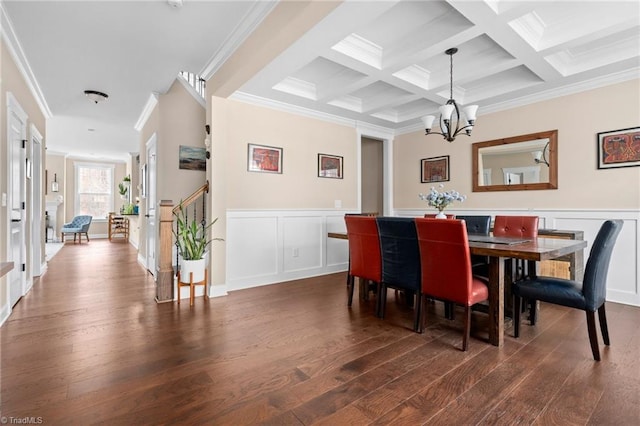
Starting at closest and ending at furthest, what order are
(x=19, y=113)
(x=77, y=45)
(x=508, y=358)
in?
(x=508, y=358) < (x=77, y=45) < (x=19, y=113)

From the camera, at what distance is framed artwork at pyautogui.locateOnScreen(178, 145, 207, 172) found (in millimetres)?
4367

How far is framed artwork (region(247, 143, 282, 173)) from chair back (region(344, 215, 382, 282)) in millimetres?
1561

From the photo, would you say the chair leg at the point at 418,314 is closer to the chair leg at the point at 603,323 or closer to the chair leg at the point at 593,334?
the chair leg at the point at 593,334

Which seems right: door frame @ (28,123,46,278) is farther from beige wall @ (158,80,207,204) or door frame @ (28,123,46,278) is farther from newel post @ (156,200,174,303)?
newel post @ (156,200,174,303)

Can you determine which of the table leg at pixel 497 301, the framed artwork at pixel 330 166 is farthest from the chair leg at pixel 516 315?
the framed artwork at pixel 330 166

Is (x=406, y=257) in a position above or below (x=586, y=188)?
below

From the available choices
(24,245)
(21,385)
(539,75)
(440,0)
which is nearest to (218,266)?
(21,385)

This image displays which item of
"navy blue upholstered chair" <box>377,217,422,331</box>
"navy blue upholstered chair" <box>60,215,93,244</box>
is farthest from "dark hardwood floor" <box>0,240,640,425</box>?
"navy blue upholstered chair" <box>60,215,93,244</box>

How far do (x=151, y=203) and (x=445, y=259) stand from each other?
14.2ft

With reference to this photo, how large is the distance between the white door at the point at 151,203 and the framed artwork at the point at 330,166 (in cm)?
234

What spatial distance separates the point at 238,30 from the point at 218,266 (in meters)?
2.41

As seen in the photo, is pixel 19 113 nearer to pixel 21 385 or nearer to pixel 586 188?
pixel 21 385

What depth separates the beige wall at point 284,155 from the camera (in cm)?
389

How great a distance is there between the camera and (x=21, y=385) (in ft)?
5.71
